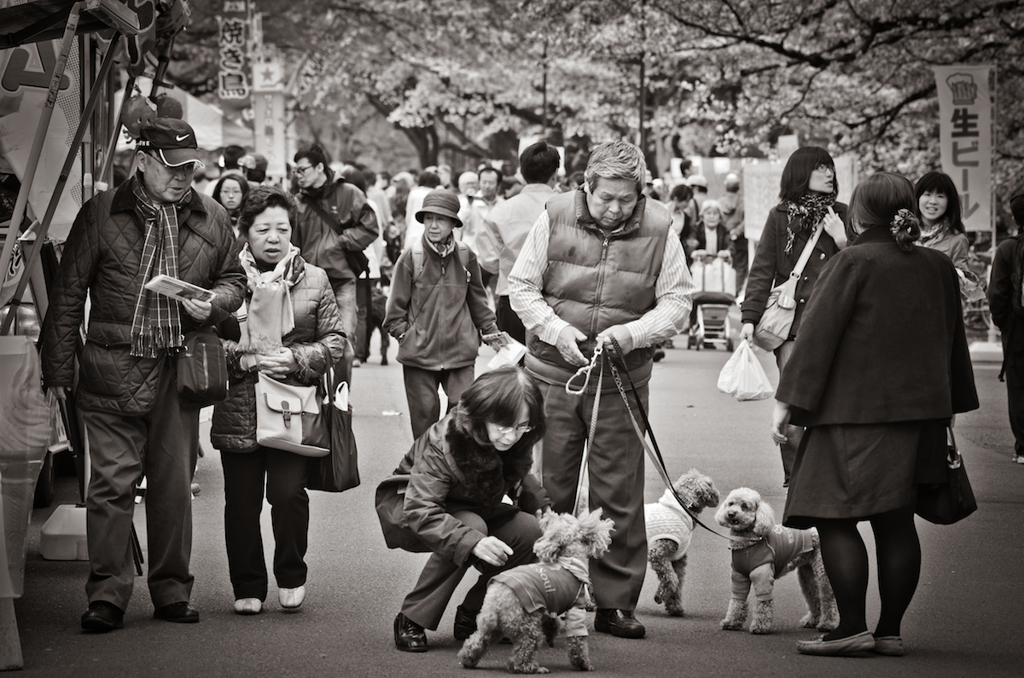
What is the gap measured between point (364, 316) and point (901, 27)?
1025 centimetres

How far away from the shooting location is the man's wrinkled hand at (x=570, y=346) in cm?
576

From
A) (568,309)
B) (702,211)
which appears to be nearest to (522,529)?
(568,309)

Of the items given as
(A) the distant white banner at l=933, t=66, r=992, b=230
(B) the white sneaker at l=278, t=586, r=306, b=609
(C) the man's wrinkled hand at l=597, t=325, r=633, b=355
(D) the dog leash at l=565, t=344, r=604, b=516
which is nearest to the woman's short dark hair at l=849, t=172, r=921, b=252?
(C) the man's wrinkled hand at l=597, t=325, r=633, b=355

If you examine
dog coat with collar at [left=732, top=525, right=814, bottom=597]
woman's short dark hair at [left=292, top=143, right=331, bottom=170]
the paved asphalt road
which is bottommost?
the paved asphalt road

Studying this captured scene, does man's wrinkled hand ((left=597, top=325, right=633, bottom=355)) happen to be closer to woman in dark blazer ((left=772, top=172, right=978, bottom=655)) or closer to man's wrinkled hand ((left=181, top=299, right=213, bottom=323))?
woman in dark blazer ((left=772, top=172, right=978, bottom=655))

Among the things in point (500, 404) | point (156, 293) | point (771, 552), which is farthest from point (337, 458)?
point (771, 552)

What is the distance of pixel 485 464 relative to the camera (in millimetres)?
5457

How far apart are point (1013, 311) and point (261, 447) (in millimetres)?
6483

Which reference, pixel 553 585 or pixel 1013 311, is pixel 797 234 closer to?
pixel 553 585

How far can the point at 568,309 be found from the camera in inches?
235

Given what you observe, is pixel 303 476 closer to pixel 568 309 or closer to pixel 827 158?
pixel 568 309

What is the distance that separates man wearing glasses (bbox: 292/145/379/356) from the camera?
10359 millimetres

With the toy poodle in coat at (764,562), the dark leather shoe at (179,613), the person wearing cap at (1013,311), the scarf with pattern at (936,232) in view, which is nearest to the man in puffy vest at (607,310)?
the toy poodle in coat at (764,562)

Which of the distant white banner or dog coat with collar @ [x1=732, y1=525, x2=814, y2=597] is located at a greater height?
the distant white banner
